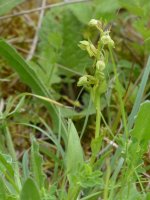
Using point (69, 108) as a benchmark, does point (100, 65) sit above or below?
above

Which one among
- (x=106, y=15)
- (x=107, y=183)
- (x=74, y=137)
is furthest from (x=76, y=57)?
(x=107, y=183)

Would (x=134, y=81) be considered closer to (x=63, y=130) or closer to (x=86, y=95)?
(x=86, y=95)

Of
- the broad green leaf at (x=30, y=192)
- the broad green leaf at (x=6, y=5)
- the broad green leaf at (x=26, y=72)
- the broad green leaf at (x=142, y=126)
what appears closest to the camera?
the broad green leaf at (x=30, y=192)

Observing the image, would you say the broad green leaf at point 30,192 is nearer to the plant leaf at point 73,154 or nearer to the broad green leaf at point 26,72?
the plant leaf at point 73,154

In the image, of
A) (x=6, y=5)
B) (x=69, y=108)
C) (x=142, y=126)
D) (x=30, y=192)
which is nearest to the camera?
(x=30, y=192)

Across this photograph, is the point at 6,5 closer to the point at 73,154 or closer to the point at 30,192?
the point at 73,154

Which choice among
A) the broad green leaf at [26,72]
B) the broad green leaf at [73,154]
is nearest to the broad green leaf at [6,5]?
the broad green leaf at [26,72]

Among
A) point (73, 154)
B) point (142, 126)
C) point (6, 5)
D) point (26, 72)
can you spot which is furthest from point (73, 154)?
point (6, 5)
